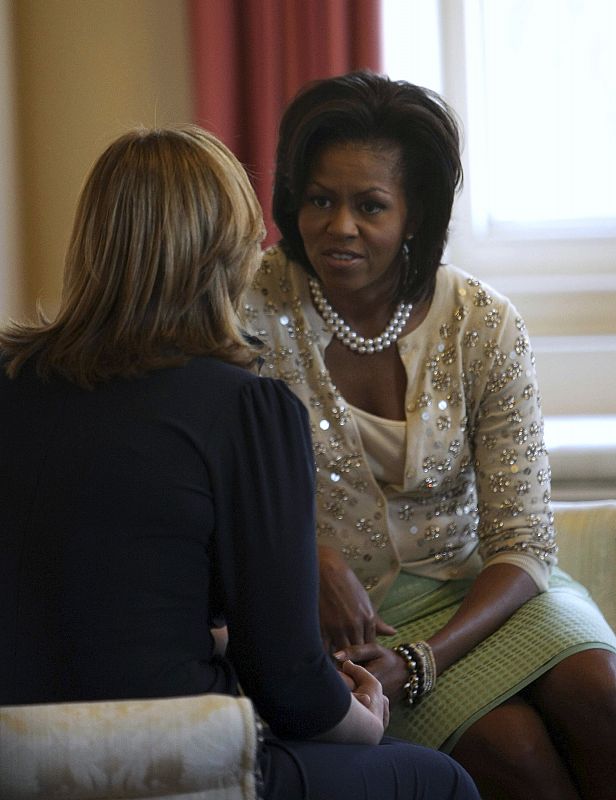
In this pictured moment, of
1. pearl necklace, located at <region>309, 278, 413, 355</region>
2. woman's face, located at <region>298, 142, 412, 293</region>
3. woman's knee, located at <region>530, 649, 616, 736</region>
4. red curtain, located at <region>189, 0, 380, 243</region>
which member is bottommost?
woman's knee, located at <region>530, 649, 616, 736</region>

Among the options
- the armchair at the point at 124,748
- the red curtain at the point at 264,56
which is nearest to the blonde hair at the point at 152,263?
the armchair at the point at 124,748

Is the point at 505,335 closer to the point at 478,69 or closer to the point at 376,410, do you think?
the point at 376,410

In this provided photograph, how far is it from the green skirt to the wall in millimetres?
1572

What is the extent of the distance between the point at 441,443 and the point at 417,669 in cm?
37

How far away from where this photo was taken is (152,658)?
1188 millimetres

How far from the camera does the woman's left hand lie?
165 centimetres

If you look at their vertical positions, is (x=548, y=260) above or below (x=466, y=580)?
above

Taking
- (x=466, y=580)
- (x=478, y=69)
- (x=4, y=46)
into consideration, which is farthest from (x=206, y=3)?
(x=466, y=580)

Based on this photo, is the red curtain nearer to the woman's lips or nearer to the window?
the window

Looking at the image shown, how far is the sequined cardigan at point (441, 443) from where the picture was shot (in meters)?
1.85

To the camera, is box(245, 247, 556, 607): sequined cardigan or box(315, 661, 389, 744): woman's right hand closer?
box(315, 661, 389, 744): woman's right hand

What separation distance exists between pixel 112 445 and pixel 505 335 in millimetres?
882

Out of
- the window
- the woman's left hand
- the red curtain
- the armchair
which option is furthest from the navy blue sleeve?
the window

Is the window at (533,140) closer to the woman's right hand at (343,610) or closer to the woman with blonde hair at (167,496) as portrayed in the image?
the woman's right hand at (343,610)
